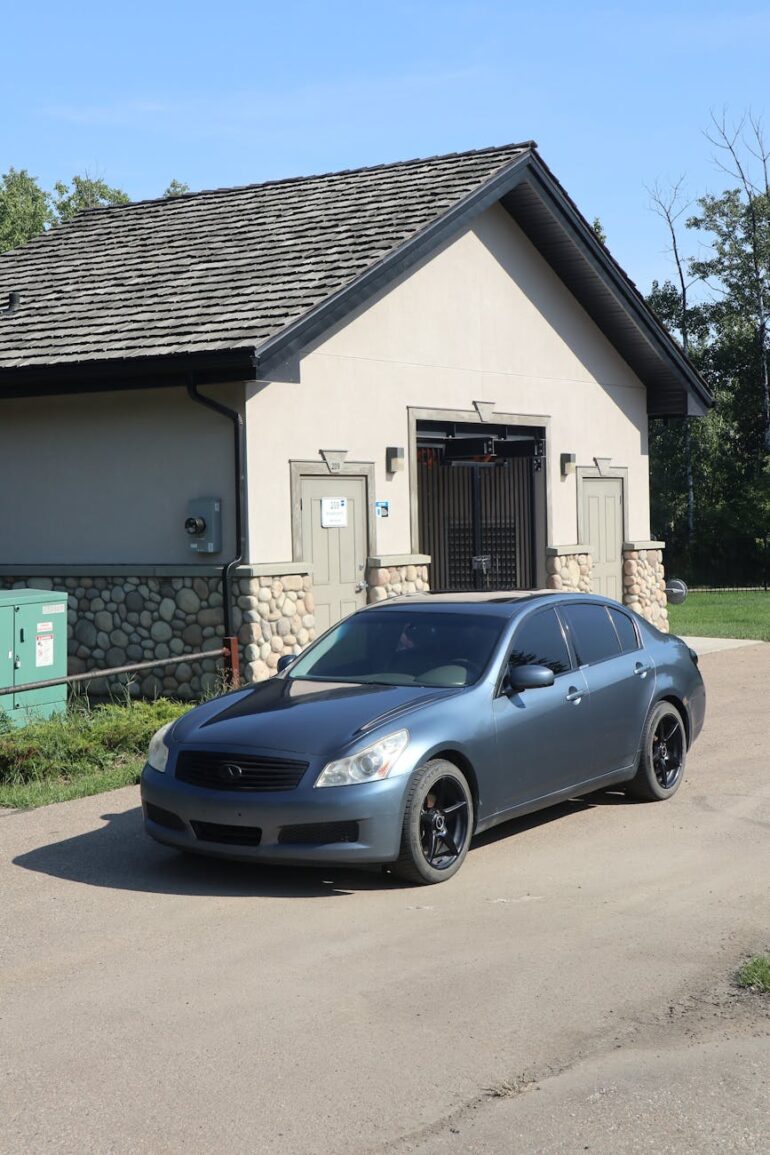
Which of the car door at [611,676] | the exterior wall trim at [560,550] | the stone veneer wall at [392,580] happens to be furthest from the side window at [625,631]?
the exterior wall trim at [560,550]

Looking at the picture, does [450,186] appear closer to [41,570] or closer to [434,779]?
[41,570]

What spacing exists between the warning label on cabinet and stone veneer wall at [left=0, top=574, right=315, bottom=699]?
1.22 metres

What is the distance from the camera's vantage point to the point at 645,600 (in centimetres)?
2214

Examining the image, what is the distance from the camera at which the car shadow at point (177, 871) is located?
778 centimetres

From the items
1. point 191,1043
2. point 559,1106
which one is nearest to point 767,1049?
point 559,1106

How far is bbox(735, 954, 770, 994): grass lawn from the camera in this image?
5.95m

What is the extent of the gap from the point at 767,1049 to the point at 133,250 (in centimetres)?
1543

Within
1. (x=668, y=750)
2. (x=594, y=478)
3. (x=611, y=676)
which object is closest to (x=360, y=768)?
(x=611, y=676)

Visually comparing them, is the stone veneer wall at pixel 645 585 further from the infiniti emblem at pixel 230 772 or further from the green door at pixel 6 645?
the infiniti emblem at pixel 230 772

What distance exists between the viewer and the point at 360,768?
299 inches

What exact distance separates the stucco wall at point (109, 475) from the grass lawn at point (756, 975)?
9.52 m

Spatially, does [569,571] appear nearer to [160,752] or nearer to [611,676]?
[611,676]

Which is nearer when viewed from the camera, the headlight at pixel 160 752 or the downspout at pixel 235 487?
the headlight at pixel 160 752

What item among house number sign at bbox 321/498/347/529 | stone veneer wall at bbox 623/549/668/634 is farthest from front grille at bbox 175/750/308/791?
stone veneer wall at bbox 623/549/668/634
